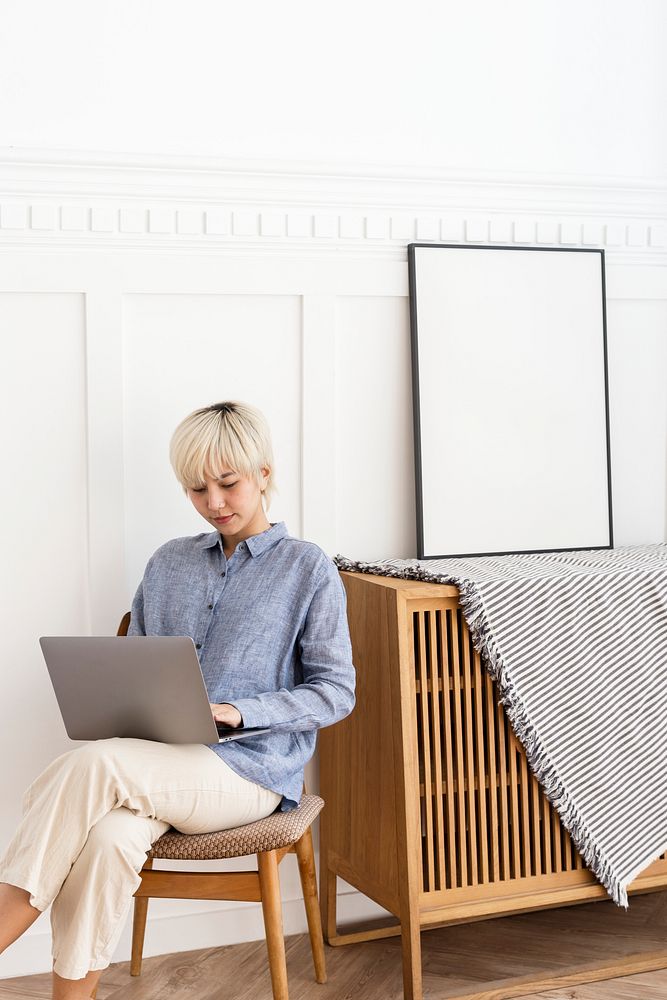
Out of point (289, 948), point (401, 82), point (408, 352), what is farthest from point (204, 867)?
point (401, 82)

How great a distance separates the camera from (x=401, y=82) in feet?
8.50

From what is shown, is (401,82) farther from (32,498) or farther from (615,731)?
(615,731)

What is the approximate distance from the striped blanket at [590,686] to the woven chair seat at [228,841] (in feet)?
1.81

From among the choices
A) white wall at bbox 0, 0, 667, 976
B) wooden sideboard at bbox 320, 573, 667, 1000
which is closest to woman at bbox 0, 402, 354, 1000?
wooden sideboard at bbox 320, 573, 667, 1000

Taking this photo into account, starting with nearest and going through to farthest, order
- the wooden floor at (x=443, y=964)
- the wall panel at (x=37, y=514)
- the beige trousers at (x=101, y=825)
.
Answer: the beige trousers at (x=101, y=825) < the wooden floor at (x=443, y=964) < the wall panel at (x=37, y=514)

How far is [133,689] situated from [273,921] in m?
0.52

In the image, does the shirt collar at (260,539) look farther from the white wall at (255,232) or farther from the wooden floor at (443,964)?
the wooden floor at (443,964)

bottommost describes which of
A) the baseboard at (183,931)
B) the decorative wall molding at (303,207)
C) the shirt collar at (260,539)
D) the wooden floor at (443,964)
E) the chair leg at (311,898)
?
the wooden floor at (443,964)

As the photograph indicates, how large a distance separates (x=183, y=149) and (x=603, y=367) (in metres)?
1.19

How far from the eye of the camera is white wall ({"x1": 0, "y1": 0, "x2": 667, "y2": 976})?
2338 millimetres

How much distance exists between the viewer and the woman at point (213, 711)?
5.78 ft

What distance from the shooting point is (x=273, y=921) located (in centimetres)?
194

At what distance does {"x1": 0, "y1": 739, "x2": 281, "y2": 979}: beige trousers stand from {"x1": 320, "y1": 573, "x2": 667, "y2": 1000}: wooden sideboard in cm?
41

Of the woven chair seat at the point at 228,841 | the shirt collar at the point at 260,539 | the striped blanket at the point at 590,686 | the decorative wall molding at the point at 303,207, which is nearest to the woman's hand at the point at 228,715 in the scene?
the woven chair seat at the point at 228,841
